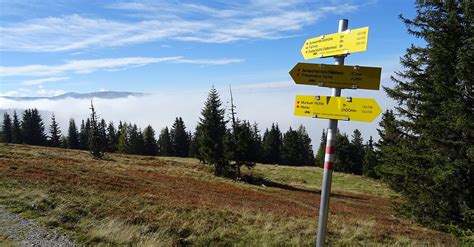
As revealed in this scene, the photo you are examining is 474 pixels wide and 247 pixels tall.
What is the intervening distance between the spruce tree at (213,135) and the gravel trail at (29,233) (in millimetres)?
35718

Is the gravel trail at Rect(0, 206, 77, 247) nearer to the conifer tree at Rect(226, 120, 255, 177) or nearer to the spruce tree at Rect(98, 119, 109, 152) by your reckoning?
the conifer tree at Rect(226, 120, 255, 177)

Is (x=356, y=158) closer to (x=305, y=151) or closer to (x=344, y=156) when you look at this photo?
(x=344, y=156)

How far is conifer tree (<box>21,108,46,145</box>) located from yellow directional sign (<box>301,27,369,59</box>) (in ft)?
316


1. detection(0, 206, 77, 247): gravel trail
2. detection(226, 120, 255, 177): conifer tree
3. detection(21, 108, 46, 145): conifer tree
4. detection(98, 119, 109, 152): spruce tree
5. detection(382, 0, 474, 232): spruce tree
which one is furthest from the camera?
detection(21, 108, 46, 145): conifer tree

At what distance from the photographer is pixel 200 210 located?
13781mm

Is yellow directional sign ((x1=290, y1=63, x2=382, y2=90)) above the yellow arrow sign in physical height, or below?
above

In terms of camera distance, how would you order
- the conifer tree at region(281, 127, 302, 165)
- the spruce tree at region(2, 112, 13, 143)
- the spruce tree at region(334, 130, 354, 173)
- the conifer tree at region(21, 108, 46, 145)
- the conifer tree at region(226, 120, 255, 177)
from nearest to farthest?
the conifer tree at region(226, 120, 255, 177) → the spruce tree at region(334, 130, 354, 173) → the conifer tree at region(21, 108, 46, 145) → the spruce tree at region(2, 112, 13, 143) → the conifer tree at region(281, 127, 302, 165)

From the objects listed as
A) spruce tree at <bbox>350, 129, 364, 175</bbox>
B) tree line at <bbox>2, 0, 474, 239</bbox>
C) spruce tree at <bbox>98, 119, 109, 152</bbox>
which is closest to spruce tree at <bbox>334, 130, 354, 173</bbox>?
spruce tree at <bbox>350, 129, 364, 175</bbox>

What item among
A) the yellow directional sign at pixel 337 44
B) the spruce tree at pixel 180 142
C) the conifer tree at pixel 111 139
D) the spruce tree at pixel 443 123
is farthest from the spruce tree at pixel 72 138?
the yellow directional sign at pixel 337 44

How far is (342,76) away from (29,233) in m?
7.92

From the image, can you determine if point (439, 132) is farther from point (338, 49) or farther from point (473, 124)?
point (338, 49)

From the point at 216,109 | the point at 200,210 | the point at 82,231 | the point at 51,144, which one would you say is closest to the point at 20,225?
the point at 82,231

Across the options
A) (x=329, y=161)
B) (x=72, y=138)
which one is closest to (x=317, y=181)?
(x=329, y=161)

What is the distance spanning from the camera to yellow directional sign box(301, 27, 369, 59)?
4.57 m
